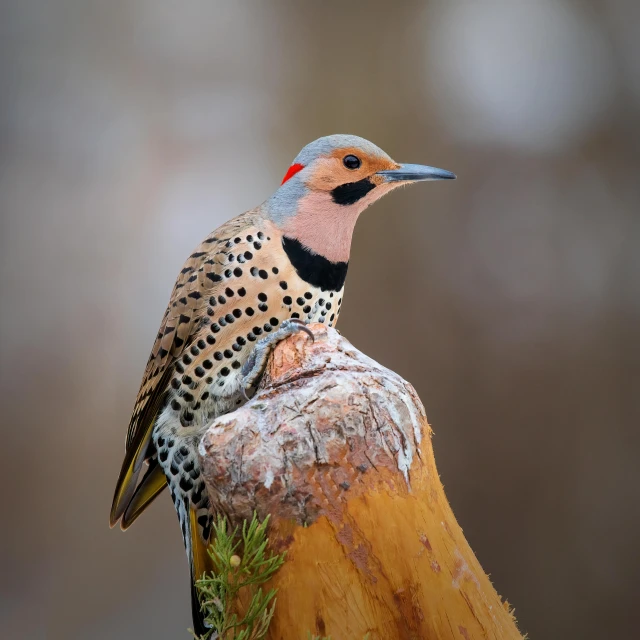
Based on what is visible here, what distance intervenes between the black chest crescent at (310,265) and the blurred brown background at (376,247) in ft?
2.55

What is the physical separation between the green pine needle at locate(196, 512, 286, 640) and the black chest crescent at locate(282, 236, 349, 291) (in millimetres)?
603

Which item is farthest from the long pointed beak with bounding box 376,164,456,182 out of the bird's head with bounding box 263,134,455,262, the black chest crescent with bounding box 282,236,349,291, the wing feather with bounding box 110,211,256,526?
the wing feather with bounding box 110,211,256,526

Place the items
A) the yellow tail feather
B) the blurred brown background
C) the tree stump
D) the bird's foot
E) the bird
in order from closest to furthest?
1. the tree stump
2. the bird's foot
3. the bird
4. the yellow tail feather
5. the blurred brown background

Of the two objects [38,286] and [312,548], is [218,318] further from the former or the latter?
[38,286]

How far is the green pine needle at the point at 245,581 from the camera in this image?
981 millimetres

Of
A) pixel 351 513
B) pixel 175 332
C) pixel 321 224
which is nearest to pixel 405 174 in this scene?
pixel 321 224

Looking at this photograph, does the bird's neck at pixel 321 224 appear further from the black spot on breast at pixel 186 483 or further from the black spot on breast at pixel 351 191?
the black spot on breast at pixel 186 483

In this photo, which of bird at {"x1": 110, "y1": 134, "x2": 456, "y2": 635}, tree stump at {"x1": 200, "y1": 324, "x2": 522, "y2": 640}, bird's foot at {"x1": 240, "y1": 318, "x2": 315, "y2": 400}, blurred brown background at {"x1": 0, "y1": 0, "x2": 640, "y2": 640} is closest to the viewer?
tree stump at {"x1": 200, "y1": 324, "x2": 522, "y2": 640}

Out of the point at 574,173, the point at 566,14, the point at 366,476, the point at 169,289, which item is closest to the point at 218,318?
the point at 366,476

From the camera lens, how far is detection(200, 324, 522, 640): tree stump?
0.98 metres

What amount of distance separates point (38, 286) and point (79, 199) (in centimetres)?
33

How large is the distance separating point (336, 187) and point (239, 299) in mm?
347

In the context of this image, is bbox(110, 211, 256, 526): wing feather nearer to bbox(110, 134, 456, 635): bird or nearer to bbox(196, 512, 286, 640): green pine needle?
bbox(110, 134, 456, 635): bird

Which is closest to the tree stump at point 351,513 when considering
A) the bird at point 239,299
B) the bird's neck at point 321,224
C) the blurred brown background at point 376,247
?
the bird at point 239,299
